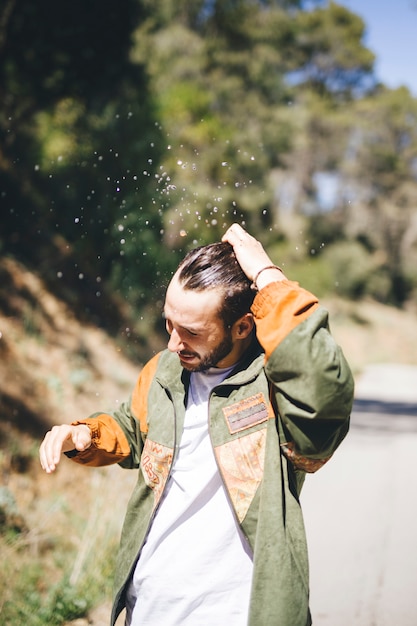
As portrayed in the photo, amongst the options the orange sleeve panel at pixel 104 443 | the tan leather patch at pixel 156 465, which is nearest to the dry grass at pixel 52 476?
the orange sleeve panel at pixel 104 443

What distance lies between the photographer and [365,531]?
536 centimetres

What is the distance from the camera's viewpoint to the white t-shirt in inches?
66.3

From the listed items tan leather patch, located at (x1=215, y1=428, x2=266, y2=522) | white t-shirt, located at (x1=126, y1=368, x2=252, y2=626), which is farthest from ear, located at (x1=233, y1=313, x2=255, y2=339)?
tan leather patch, located at (x1=215, y1=428, x2=266, y2=522)

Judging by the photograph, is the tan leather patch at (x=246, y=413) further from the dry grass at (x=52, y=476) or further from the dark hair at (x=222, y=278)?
the dry grass at (x=52, y=476)

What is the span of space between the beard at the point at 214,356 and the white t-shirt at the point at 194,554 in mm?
85

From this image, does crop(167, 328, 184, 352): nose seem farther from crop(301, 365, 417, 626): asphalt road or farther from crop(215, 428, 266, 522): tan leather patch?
crop(301, 365, 417, 626): asphalt road

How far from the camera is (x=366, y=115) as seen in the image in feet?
117

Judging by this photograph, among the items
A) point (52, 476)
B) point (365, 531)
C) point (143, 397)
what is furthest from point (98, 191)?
point (143, 397)

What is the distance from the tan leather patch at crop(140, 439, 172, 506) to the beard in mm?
239

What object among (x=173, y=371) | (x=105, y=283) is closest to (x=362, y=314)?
(x=105, y=283)

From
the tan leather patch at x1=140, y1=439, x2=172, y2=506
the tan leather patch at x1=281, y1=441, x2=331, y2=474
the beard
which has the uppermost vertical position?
the beard

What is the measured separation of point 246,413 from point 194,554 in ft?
1.32

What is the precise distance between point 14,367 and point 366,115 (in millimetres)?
32430

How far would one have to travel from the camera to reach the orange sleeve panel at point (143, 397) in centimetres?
190
